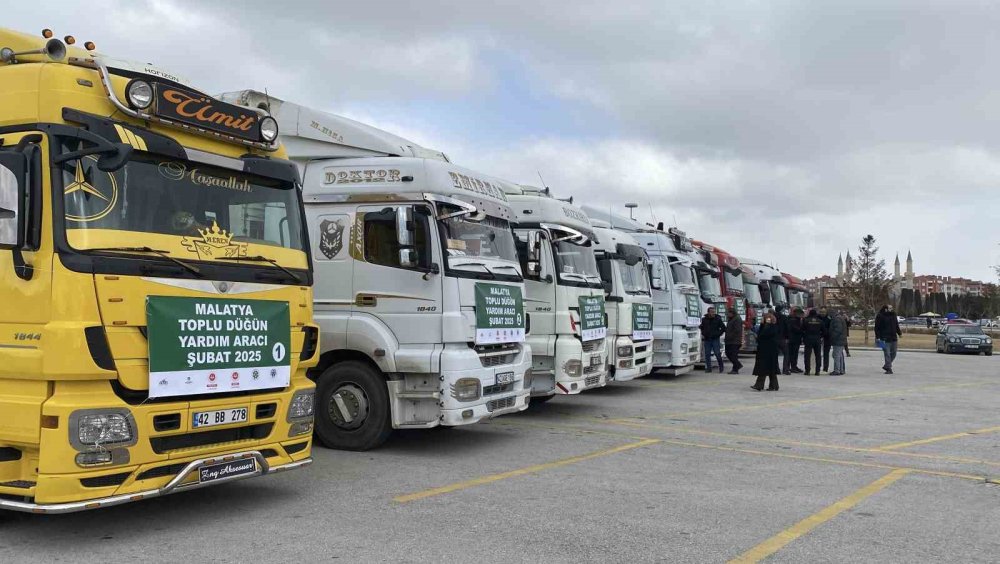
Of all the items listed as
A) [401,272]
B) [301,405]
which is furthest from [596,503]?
[401,272]

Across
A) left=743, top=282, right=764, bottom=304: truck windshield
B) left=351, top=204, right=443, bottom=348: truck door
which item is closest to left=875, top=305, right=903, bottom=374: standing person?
left=743, top=282, right=764, bottom=304: truck windshield

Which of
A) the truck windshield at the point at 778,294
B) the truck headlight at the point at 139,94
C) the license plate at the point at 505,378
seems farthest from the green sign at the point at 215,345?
the truck windshield at the point at 778,294

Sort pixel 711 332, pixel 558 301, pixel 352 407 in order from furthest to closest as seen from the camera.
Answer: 1. pixel 711 332
2. pixel 558 301
3. pixel 352 407

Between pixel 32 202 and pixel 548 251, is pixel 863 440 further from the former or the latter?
pixel 32 202

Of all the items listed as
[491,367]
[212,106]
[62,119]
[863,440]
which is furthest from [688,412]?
[62,119]

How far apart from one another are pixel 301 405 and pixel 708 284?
16434 mm

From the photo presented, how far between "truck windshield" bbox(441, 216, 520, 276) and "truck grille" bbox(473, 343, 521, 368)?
859 mm

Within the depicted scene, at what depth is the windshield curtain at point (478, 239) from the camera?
8.70m

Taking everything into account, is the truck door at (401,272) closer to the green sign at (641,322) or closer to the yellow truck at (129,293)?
the yellow truck at (129,293)

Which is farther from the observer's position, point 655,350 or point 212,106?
point 655,350

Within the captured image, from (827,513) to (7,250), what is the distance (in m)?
6.27

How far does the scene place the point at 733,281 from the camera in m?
23.9

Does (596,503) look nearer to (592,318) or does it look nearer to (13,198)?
(13,198)

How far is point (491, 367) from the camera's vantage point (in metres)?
8.87
